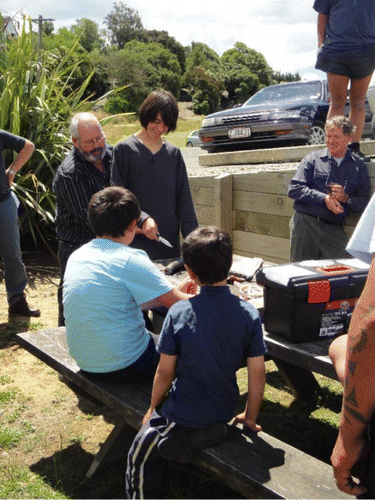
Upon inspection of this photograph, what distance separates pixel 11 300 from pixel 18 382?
134cm

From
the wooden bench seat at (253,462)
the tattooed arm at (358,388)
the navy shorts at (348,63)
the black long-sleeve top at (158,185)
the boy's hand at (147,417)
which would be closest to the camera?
the tattooed arm at (358,388)

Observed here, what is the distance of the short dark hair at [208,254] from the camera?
2217 mm

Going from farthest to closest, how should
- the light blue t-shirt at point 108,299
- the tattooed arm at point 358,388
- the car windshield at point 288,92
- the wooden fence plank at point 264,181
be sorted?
the car windshield at point 288,92 → the wooden fence plank at point 264,181 → the light blue t-shirt at point 108,299 → the tattooed arm at point 358,388

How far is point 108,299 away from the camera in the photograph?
8.77ft

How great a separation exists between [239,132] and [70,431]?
23.0 feet

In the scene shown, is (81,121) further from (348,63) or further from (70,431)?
(348,63)

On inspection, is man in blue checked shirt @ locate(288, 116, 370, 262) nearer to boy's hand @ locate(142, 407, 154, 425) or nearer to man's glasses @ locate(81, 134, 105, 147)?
man's glasses @ locate(81, 134, 105, 147)

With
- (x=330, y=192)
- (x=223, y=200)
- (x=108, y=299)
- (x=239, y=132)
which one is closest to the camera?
(x=108, y=299)

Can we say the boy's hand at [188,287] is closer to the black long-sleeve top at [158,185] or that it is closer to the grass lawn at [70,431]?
the grass lawn at [70,431]

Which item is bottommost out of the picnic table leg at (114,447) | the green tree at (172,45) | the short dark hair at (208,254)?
the picnic table leg at (114,447)

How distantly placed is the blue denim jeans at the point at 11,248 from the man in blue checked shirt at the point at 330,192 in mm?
2434

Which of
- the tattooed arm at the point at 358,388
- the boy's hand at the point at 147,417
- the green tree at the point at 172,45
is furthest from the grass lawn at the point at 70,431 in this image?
the green tree at the point at 172,45

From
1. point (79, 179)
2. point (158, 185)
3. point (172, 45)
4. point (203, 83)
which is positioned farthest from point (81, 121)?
point (172, 45)

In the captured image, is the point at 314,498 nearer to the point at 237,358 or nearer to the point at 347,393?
the point at 237,358
